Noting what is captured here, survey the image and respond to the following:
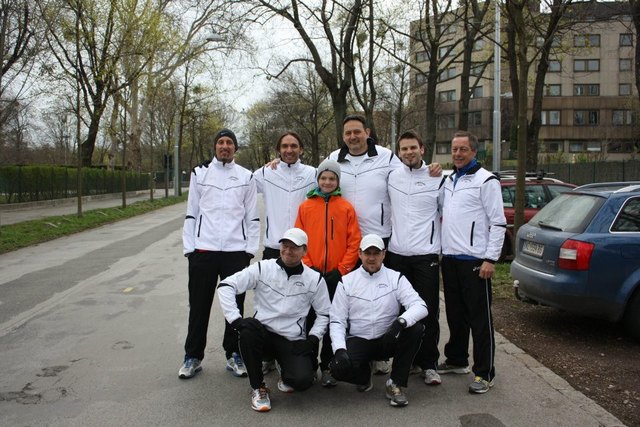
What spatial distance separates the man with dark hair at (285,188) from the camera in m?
4.90

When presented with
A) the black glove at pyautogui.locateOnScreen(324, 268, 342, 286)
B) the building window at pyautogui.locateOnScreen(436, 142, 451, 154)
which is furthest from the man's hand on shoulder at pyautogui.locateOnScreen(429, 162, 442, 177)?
the building window at pyautogui.locateOnScreen(436, 142, 451, 154)

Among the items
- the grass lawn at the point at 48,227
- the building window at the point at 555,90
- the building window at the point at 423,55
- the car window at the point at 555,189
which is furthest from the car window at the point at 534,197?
the building window at the point at 555,90

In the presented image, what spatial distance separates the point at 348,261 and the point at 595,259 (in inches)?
102

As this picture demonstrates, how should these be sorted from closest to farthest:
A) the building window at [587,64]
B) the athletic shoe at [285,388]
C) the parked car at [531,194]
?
the athletic shoe at [285,388] < the parked car at [531,194] < the building window at [587,64]

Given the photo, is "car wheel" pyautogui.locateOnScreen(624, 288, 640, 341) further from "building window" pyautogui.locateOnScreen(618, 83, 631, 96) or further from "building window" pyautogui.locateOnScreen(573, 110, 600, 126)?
"building window" pyautogui.locateOnScreen(618, 83, 631, 96)

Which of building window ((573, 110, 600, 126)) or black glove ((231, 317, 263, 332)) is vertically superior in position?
building window ((573, 110, 600, 126))

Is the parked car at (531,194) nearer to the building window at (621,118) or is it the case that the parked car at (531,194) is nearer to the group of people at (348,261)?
the group of people at (348,261)

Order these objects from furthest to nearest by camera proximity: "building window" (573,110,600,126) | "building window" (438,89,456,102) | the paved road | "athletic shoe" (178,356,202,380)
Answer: "building window" (438,89,456,102), "building window" (573,110,600,126), "athletic shoe" (178,356,202,380), the paved road

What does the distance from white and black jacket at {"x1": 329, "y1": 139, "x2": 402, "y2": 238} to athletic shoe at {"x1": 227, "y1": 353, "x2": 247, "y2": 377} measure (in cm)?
154

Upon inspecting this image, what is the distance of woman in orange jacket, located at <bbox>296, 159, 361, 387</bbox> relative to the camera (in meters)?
4.48

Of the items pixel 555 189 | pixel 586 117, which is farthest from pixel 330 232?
pixel 586 117

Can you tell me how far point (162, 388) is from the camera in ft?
14.8

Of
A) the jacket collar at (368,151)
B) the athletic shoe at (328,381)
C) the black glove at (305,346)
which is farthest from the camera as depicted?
the jacket collar at (368,151)

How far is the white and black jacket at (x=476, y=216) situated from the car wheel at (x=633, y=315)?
78.9 inches
